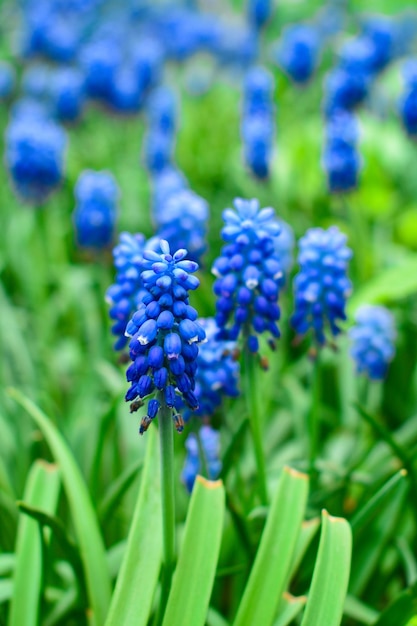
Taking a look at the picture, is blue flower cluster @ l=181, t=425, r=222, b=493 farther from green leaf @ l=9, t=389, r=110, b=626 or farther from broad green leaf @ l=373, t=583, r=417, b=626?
broad green leaf @ l=373, t=583, r=417, b=626

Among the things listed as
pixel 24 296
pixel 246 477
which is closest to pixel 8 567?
pixel 246 477

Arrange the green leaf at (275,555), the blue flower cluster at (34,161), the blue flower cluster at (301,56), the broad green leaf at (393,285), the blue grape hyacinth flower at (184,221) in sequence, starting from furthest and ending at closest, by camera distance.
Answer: the blue flower cluster at (301,56) → the blue flower cluster at (34,161) → the blue grape hyacinth flower at (184,221) → the broad green leaf at (393,285) → the green leaf at (275,555)

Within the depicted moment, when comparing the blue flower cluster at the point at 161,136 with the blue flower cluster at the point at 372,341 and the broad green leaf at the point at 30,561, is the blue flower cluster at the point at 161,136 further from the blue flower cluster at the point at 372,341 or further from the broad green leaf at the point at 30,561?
the broad green leaf at the point at 30,561

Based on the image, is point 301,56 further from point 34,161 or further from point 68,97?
point 34,161

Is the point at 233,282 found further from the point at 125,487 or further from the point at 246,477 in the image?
the point at 246,477

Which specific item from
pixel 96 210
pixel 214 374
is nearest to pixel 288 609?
pixel 214 374

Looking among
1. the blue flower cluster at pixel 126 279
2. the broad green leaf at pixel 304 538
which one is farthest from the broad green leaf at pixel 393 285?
the blue flower cluster at pixel 126 279
